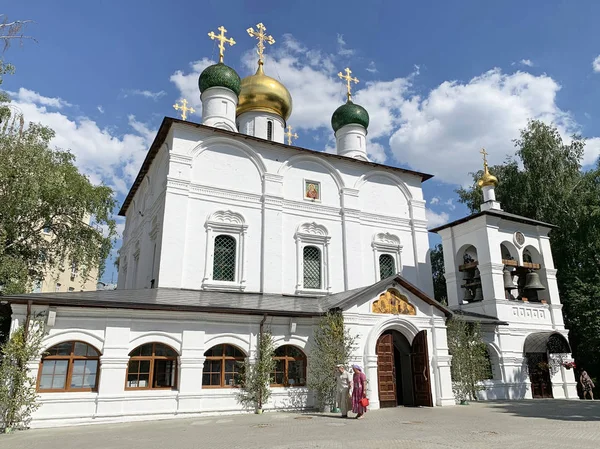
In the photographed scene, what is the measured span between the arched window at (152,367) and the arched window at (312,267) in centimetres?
579

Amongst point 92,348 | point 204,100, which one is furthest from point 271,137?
point 92,348

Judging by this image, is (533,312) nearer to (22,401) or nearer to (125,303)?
(125,303)

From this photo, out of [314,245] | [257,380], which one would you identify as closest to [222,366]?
[257,380]

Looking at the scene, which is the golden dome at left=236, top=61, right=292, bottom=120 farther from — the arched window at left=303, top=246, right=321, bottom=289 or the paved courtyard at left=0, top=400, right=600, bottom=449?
the paved courtyard at left=0, top=400, right=600, bottom=449

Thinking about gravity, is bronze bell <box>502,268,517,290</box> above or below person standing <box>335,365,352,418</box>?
above

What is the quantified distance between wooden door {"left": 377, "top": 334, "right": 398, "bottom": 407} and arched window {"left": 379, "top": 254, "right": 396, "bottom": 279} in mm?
4779

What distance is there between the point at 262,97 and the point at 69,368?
1313 cm

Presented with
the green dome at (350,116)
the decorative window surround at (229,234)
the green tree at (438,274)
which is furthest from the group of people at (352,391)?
the green tree at (438,274)

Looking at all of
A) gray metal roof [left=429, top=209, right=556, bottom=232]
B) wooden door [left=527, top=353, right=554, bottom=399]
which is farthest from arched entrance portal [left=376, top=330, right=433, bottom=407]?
gray metal roof [left=429, top=209, right=556, bottom=232]

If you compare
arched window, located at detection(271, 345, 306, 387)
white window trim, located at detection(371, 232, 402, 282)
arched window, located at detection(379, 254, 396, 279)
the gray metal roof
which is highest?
the gray metal roof

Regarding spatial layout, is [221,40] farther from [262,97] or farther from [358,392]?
[358,392]

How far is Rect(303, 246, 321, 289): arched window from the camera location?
15.9 metres

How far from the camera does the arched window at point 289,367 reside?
12.2 m

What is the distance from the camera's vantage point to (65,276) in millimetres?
35094
